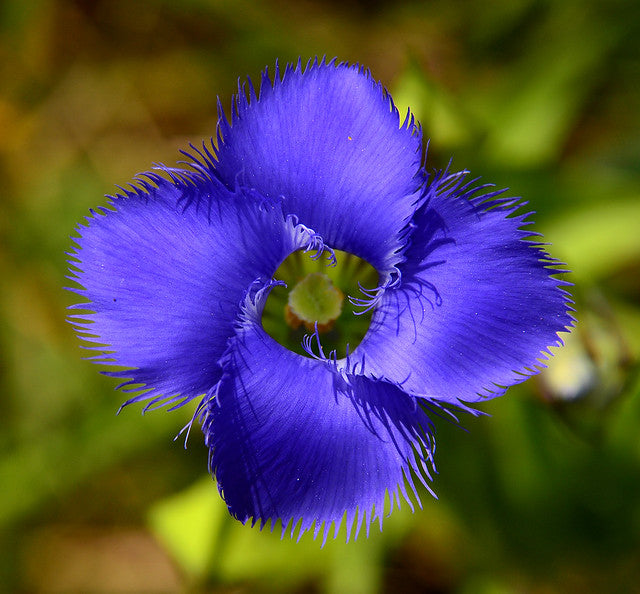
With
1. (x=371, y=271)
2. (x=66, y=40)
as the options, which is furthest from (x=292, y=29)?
(x=371, y=271)

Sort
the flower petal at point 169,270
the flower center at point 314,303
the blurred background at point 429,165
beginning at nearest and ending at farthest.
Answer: the flower petal at point 169,270
the flower center at point 314,303
the blurred background at point 429,165

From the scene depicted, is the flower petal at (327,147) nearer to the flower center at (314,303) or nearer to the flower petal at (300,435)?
the flower petal at (300,435)

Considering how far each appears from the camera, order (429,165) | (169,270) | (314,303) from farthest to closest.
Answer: (429,165)
(314,303)
(169,270)

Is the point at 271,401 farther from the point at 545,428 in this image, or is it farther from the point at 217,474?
the point at 545,428

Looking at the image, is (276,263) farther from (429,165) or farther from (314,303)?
(429,165)

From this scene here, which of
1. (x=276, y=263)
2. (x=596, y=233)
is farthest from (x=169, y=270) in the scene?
(x=596, y=233)

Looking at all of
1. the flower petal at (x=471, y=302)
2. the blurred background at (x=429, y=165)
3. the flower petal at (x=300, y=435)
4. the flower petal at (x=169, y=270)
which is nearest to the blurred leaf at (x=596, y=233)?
the blurred background at (x=429, y=165)
